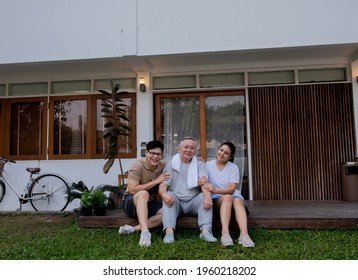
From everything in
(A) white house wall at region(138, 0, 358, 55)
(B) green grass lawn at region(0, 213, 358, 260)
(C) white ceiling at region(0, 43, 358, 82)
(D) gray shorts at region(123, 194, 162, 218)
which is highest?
(A) white house wall at region(138, 0, 358, 55)

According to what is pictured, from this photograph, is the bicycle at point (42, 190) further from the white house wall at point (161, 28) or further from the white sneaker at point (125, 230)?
the white sneaker at point (125, 230)

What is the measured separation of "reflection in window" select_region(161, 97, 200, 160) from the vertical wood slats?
38.7 inches

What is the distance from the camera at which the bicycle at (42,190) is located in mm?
5621

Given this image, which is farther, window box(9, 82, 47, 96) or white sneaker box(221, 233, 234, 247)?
window box(9, 82, 47, 96)

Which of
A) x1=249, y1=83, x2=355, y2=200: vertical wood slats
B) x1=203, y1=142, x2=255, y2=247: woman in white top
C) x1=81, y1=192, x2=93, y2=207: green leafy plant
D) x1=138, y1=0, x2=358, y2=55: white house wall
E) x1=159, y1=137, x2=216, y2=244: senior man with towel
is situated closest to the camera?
x1=203, y1=142, x2=255, y2=247: woman in white top

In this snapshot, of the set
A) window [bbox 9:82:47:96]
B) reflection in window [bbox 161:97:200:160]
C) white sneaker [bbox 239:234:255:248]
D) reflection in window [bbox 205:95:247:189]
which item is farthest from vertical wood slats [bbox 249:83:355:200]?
window [bbox 9:82:47:96]

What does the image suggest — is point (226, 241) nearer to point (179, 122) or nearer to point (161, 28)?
point (179, 122)

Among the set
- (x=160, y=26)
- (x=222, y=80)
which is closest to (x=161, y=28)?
(x=160, y=26)

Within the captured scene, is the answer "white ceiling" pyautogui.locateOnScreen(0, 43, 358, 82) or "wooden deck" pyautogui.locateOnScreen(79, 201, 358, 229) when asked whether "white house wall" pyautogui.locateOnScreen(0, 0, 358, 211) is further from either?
"wooden deck" pyautogui.locateOnScreen(79, 201, 358, 229)

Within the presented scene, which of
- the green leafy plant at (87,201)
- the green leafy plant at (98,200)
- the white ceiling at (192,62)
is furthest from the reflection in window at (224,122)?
the green leafy plant at (87,201)

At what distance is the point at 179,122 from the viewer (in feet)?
19.0

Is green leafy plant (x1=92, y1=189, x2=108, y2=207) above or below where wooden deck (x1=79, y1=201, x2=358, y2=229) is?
above

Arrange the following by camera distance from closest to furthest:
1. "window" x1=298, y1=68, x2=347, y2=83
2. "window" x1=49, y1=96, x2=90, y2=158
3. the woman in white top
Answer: the woman in white top < "window" x1=298, y1=68, x2=347, y2=83 < "window" x1=49, y1=96, x2=90, y2=158

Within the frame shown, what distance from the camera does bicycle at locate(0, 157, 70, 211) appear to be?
5621mm
